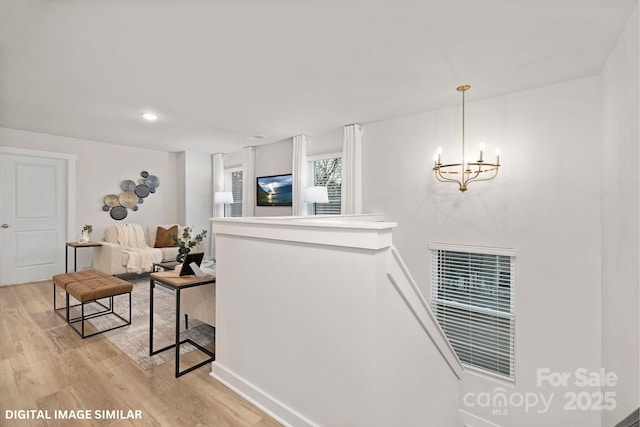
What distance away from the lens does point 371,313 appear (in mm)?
1438

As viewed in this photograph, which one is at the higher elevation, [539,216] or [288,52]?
[288,52]

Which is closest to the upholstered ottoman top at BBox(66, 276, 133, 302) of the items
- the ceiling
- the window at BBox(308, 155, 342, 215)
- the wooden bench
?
the wooden bench

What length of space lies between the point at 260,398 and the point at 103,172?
18.9 feet

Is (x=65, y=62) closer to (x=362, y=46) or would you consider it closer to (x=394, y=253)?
(x=362, y=46)

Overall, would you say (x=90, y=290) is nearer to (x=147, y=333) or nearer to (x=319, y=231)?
(x=147, y=333)

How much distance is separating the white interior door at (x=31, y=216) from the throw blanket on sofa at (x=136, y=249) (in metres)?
0.95

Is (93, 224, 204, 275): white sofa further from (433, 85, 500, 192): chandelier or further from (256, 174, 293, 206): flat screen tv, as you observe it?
(433, 85, 500, 192): chandelier

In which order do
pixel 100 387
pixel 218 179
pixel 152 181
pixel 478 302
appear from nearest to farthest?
pixel 100 387
pixel 478 302
pixel 152 181
pixel 218 179

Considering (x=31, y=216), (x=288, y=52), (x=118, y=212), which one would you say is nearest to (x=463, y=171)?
(x=288, y=52)

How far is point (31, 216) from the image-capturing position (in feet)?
16.3

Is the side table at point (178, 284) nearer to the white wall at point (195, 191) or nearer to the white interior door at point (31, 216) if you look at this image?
the white interior door at point (31, 216)

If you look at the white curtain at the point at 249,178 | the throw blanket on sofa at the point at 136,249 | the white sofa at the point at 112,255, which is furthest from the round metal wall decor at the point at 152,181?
the white curtain at the point at 249,178

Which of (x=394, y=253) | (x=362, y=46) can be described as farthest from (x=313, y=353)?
(x=362, y=46)

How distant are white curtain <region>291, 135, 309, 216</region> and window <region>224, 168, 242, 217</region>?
6.64 feet
